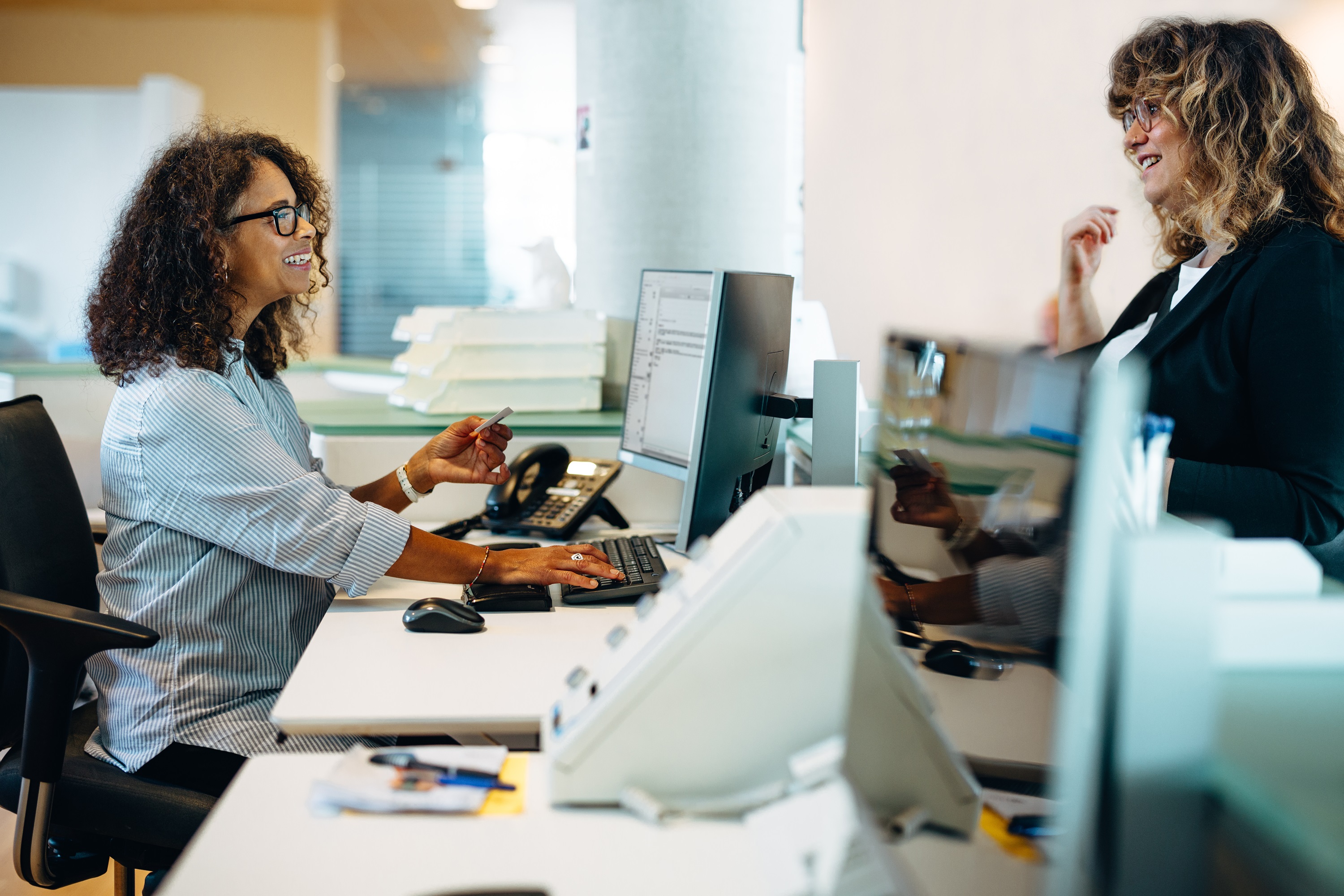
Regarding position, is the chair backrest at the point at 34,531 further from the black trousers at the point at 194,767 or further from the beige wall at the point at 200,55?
the beige wall at the point at 200,55

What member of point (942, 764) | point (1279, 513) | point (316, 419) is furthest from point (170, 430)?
point (1279, 513)

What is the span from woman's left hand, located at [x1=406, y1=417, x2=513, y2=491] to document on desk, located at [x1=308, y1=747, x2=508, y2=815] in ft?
2.83

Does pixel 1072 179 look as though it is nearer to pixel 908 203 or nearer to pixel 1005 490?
pixel 908 203

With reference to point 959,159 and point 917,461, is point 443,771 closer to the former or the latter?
point 917,461

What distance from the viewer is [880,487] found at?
799 mm

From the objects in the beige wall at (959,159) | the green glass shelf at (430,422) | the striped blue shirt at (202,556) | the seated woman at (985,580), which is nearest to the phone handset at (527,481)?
the green glass shelf at (430,422)

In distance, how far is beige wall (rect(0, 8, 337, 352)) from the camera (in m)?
6.02

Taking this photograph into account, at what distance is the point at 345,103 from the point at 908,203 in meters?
5.10

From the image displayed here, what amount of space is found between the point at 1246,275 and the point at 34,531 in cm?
173

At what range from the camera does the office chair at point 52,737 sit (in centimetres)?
122

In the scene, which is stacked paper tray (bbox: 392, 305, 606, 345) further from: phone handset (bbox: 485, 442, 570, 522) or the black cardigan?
the black cardigan

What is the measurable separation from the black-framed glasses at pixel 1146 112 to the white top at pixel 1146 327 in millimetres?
214

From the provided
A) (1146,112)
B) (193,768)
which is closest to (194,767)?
(193,768)

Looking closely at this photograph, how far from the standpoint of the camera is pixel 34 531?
Result: 1437 millimetres
